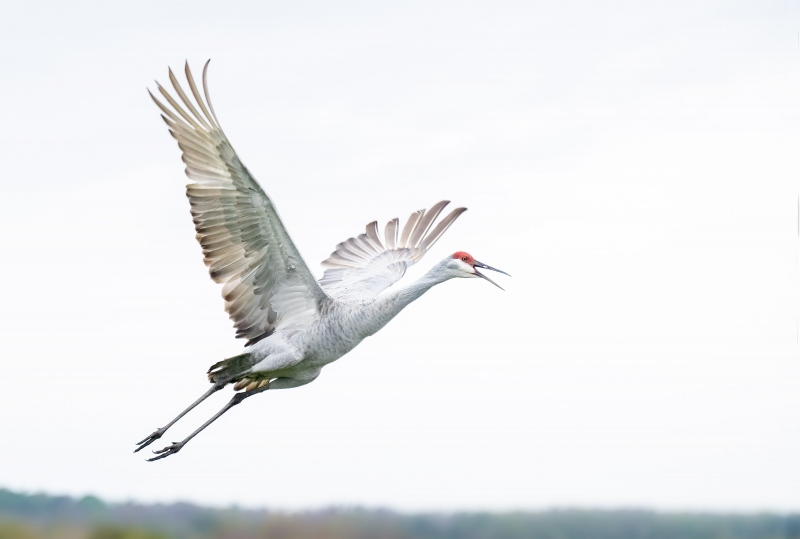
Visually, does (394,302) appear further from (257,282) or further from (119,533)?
(119,533)

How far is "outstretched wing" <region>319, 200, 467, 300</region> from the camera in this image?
18109mm

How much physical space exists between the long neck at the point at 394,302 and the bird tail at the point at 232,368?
1.34 metres

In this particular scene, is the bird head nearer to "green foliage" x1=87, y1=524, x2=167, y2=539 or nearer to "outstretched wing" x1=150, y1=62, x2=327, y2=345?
"outstretched wing" x1=150, y1=62, x2=327, y2=345

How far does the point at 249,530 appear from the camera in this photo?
17.5 metres

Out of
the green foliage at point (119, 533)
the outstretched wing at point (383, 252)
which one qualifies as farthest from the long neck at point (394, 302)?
the green foliage at point (119, 533)

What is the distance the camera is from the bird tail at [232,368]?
1551 centimetres

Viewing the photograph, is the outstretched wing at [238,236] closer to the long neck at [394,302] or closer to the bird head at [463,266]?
the long neck at [394,302]

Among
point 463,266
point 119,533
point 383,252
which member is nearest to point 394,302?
point 463,266

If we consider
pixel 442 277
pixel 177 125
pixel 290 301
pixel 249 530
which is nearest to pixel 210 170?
pixel 177 125

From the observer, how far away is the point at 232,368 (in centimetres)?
1554

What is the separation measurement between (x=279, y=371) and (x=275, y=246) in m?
1.33

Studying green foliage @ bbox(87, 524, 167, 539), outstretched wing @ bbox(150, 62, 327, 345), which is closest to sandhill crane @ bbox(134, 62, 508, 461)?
outstretched wing @ bbox(150, 62, 327, 345)

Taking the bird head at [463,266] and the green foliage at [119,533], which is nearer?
the bird head at [463,266]

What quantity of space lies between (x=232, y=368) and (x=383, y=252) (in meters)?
3.87
